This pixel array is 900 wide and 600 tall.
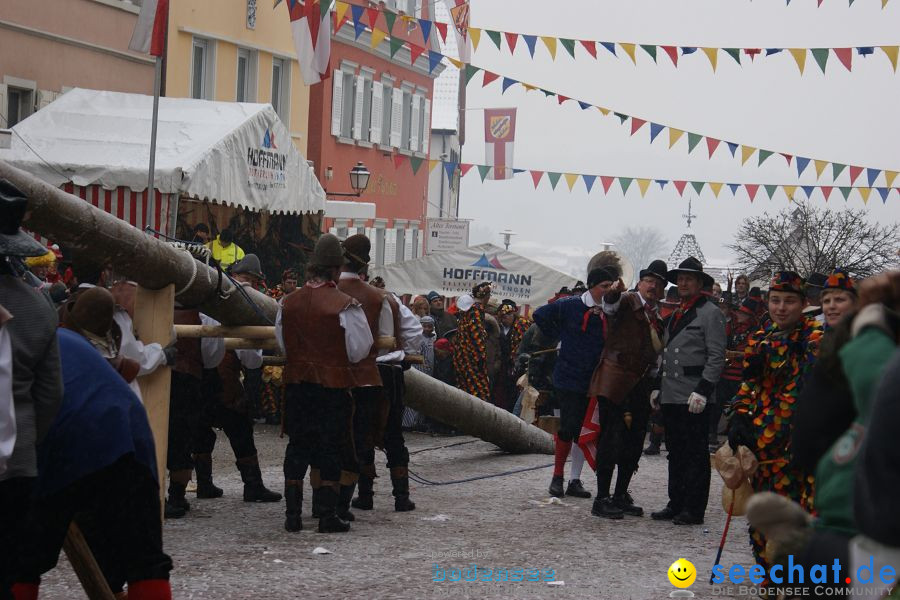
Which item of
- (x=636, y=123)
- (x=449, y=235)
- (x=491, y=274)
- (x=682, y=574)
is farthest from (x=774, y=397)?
(x=449, y=235)

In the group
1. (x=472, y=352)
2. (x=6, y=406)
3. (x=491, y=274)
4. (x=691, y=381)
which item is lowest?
(x=472, y=352)

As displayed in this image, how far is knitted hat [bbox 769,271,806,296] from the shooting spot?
22.8 ft

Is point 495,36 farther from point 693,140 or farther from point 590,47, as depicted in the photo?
point 693,140

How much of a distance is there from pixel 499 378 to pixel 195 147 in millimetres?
4628

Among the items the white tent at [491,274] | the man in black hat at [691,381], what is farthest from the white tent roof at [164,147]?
the man in black hat at [691,381]

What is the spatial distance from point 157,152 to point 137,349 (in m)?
9.22

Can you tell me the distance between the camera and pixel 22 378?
180 inches

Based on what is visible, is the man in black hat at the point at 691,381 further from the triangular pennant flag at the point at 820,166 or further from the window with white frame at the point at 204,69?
the window with white frame at the point at 204,69

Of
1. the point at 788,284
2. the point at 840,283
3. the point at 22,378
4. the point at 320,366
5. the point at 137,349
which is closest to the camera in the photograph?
the point at 22,378

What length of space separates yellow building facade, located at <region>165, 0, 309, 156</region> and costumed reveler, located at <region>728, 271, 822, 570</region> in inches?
721

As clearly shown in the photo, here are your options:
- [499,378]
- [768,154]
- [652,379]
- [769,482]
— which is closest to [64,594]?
[769,482]

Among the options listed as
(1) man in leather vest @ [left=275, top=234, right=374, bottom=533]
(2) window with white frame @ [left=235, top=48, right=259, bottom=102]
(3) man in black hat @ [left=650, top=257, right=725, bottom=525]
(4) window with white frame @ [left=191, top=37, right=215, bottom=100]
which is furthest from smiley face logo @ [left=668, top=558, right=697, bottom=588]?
(2) window with white frame @ [left=235, top=48, right=259, bottom=102]

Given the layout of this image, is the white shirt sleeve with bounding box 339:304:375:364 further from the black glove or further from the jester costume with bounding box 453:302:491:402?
the jester costume with bounding box 453:302:491:402

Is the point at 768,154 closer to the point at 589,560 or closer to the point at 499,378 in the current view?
the point at 499,378
